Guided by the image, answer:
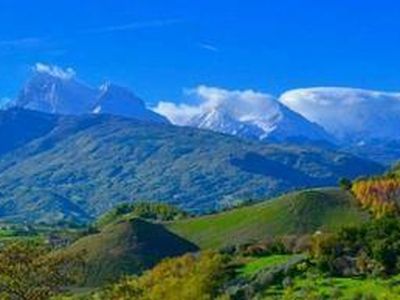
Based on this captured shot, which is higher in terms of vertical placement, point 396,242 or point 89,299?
point 396,242

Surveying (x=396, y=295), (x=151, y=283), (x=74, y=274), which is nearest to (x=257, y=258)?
(x=151, y=283)

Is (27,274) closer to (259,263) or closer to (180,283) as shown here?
(180,283)

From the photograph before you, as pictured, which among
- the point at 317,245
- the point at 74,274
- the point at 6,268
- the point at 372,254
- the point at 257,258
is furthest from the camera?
the point at 257,258

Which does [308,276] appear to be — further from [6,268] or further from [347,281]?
[6,268]

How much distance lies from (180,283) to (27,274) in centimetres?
6660

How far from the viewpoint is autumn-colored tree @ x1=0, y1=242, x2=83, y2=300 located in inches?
2778

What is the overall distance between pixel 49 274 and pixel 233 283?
76.9 meters

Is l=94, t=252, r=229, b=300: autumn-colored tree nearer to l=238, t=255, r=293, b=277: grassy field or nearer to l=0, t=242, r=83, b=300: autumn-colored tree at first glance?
l=238, t=255, r=293, b=277: grassy field

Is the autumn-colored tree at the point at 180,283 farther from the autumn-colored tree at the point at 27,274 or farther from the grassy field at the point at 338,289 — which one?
the autumn-colored tree at the point at 27,274

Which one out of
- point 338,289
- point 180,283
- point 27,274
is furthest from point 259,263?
point 27,274

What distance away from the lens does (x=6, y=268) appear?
230 feet

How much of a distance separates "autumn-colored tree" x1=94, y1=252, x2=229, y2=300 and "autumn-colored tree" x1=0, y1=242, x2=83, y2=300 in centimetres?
4397

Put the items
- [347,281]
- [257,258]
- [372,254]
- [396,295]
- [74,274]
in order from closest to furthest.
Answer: [74,274] < [396,295] < [347,281] < [372,254] < [257,258]

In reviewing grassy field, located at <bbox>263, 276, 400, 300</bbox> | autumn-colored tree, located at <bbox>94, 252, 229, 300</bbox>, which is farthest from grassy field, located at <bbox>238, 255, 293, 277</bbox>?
grassy field, located at <bbox>263, 276, 400, 300</bbox>
